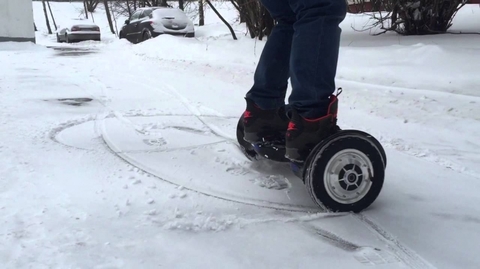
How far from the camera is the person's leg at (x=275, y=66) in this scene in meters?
1.96

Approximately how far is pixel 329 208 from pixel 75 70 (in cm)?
553

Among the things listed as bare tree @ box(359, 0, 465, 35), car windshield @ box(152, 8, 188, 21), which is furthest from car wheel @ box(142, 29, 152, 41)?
bare tree @ box(359, 0, 465, 35)

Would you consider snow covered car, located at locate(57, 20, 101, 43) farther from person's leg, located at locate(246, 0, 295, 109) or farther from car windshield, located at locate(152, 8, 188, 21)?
person's leg, located at locate(246, 0, 295, 109)

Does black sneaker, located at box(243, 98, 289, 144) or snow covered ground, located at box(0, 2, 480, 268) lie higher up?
black sneaker, located at box(243, 98, 289, 144)

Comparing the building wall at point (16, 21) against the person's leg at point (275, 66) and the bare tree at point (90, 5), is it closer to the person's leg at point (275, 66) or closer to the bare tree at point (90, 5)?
the person's leg at point (275, 66)

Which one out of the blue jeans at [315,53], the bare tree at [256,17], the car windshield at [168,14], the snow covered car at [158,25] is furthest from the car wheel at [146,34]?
the blue jeans at [315,53]

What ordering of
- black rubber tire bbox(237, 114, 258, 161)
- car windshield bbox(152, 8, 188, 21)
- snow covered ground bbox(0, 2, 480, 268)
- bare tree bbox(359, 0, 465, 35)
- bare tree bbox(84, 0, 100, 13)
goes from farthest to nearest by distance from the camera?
bare tree bbox(84, 0, 100, 13), car windshield bbox(152, 8, 188, 21), bare tree bbox(359, 0, 465, 35), black rubber tire bbox(237, 114, 258, 161), snow covered ground bbox(0, 2, 480, 268)

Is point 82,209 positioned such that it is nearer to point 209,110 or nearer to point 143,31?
point 209,110

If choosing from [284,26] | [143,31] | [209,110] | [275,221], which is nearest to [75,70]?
[209,110]

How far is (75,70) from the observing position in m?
6.16

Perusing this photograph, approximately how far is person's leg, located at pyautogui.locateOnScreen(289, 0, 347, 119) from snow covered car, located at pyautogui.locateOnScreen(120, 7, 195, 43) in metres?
12.8

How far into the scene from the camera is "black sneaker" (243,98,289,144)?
194 centimetres

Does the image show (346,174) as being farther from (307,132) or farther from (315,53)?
(315,53)

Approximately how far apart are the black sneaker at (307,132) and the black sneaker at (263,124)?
34 cm
